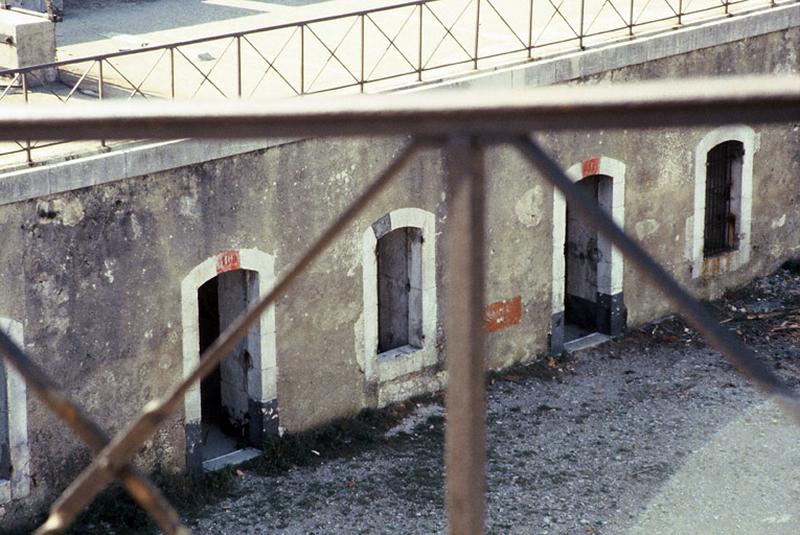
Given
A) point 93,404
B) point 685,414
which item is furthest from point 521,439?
point 93,404

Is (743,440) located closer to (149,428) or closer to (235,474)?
(235,474)

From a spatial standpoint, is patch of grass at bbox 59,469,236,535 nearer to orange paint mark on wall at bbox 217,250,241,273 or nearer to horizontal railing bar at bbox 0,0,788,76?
orange paint mark on wall at bbox 217,250,241,273

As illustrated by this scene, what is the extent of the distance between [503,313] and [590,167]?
1928mm

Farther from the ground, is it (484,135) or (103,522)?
(484,135)

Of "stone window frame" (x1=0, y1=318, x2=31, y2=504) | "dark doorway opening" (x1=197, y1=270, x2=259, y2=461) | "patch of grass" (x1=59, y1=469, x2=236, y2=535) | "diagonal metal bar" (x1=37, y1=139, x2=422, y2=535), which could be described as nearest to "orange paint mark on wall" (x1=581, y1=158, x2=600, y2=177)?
"dark doorway opening" (x1=197, y1=270, x2=259, y2=461)

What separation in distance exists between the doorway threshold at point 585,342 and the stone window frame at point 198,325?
406 cm

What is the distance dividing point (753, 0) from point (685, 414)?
6010 mm

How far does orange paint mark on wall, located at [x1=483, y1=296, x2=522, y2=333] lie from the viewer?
15.2 meters

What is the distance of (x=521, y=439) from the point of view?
1366 cm

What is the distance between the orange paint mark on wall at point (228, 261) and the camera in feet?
41.9

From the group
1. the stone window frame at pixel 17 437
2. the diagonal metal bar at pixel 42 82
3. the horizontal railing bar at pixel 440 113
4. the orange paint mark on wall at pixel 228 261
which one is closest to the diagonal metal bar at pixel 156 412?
the horizontal railing bar at pixel 440 113

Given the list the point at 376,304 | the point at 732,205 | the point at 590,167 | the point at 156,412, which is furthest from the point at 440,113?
the point at 732,205

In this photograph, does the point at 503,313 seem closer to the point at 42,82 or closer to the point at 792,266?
the point at 792,266

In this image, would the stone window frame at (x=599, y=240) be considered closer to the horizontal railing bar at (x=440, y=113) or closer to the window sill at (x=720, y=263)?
the window sill at (x=720, y=263)
